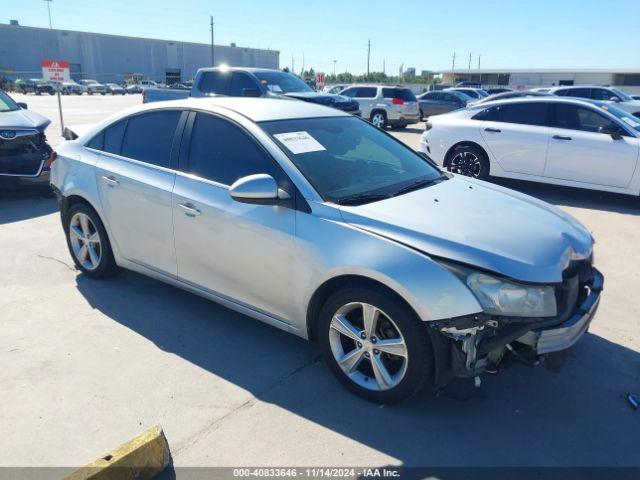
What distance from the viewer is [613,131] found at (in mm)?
7684

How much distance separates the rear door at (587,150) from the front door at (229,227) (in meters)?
6.29

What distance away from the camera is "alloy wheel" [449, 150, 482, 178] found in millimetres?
8891

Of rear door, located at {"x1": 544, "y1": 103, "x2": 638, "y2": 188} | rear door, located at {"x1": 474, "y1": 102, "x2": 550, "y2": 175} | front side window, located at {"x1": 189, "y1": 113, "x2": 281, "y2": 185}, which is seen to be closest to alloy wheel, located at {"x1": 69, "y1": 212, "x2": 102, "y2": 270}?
front side window, located at {"x1": 189, "y1": 113, "x2": 281, "y2": 185}

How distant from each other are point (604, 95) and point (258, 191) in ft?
60.0

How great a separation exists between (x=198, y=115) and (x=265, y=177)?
105cm

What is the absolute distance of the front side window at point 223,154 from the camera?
3441 mm

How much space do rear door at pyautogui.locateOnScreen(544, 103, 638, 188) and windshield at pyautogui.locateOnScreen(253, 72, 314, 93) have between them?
6.62 metres

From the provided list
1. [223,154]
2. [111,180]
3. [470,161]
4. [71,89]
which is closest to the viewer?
[223,154]

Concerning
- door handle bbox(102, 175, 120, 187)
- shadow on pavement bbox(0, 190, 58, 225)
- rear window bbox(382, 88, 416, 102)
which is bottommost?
shadow on pavement bbox(0, 190, 58, 225)

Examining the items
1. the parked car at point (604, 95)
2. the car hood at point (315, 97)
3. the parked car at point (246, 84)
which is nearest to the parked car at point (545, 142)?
the car hood at point (315, 97)

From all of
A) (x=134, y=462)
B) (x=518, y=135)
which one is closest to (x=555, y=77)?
(x=518, y=135)

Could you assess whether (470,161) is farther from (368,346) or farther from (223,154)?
(368,346)

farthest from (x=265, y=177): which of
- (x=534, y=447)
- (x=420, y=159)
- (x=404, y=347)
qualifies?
(x=534, y=447)

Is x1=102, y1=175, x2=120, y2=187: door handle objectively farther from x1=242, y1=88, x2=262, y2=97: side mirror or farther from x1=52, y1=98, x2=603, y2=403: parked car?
x1=242, y1=88, x2=262, y2=97: side mirror
